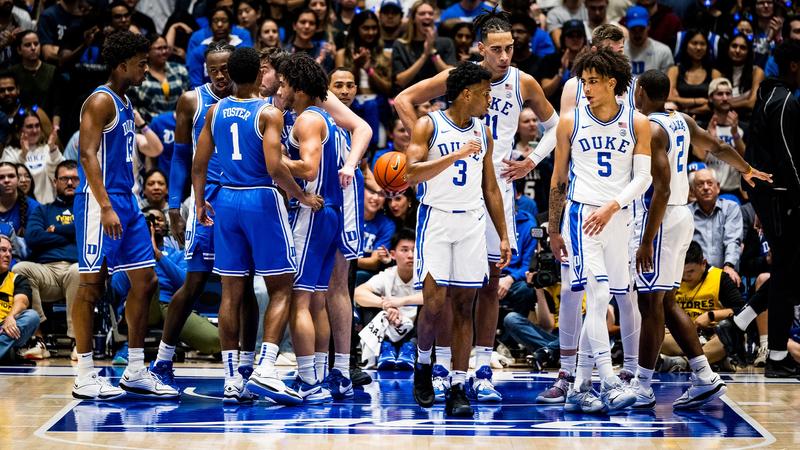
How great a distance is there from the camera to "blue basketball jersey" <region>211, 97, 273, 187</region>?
25.7 ft

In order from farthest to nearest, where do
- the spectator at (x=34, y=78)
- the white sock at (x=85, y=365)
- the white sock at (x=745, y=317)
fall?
the spectator at (x=34, y=78), the white sock at (x=745, y=317), the white sock at (x=85, y=365)

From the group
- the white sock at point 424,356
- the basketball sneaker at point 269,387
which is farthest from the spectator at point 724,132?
the basketball sneaker at point 269,387

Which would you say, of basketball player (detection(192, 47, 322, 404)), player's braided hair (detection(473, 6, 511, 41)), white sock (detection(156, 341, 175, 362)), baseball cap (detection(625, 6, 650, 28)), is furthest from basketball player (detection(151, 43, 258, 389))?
baseball cap (detection(625, 6, 650, 28))

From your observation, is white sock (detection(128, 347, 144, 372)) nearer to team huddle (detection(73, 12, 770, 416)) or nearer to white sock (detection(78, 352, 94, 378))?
team huddle (detection(73, 12, 770, 416))

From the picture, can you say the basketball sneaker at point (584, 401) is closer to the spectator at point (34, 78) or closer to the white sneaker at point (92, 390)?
the white sneaker at point (92, 390)

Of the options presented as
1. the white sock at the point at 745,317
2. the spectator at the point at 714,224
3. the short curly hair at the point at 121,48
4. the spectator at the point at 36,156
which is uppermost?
the short curly hair at the point at 121,48

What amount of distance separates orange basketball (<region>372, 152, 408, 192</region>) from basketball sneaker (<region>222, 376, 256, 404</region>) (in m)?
1.95

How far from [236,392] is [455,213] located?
1.92 metres

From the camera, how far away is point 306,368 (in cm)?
814

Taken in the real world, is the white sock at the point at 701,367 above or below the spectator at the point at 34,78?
below

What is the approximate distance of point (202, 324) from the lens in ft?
34.5

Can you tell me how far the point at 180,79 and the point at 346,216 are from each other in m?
5.27

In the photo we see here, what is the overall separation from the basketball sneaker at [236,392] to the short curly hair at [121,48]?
231 centimetres

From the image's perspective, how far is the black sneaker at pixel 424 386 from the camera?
7980 millimetres
